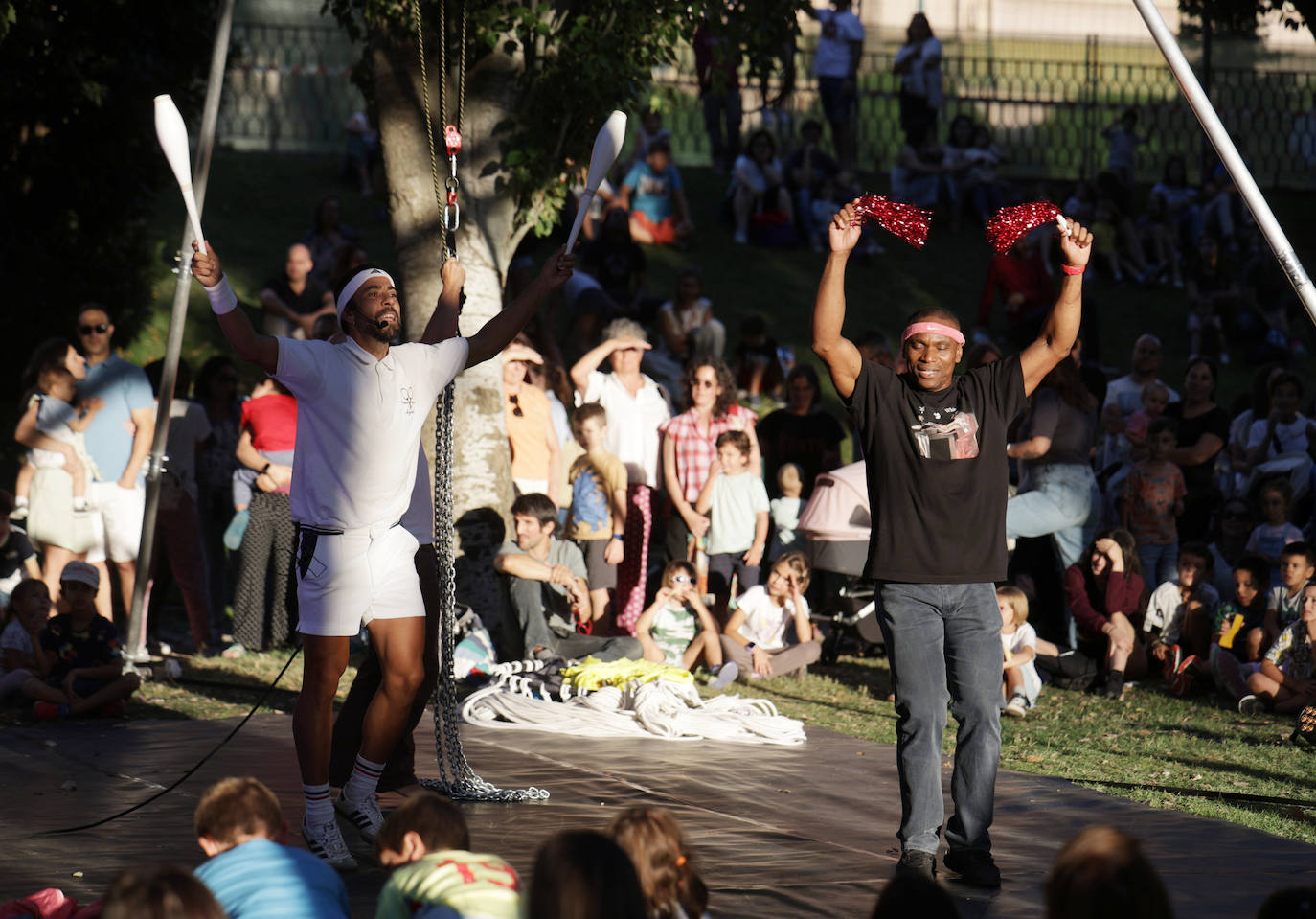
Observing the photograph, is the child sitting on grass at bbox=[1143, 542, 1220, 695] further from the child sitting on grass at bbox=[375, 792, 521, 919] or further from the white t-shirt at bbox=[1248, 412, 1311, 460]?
the child sitting on grass at bbox=[375, 792, 521, 919]

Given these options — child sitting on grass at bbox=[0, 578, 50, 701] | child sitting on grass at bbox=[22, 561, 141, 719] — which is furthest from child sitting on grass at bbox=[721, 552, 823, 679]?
child sitting on grass at bbox=[0, 578, 50, 701]

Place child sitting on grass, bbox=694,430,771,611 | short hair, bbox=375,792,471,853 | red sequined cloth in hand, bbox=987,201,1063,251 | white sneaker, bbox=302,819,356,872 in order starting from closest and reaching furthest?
short hair, bbox=375,792,471,853
white sneaker, bbox=302,819,356,872
red sequined cloth in hand, bbox=987,201,1063,251
child sitting on grass, bbox=694,430,771,611

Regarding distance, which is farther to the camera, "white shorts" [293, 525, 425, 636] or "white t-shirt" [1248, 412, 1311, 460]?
"white t-shirt" [1248, 412, 1311, 460]

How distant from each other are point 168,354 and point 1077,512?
5.31 metres

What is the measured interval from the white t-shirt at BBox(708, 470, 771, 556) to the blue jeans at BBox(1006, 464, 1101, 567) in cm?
157

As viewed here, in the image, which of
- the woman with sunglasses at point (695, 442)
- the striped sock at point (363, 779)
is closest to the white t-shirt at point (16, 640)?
the striped sock at point (363, 779)

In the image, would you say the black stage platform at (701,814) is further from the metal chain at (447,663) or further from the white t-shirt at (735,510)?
the white t-shirt at (735,510)


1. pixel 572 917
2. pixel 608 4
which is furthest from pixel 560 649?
pixel 572 917

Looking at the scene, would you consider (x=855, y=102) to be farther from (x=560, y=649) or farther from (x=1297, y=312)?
(x=560, y=649)

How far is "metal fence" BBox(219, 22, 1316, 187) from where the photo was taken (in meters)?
23.3

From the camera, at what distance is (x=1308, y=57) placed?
30672 millimetres

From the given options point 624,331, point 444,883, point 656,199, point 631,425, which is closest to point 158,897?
point 444,883

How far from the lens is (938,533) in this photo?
17.3ft

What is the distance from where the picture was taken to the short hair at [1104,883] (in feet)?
9.68
